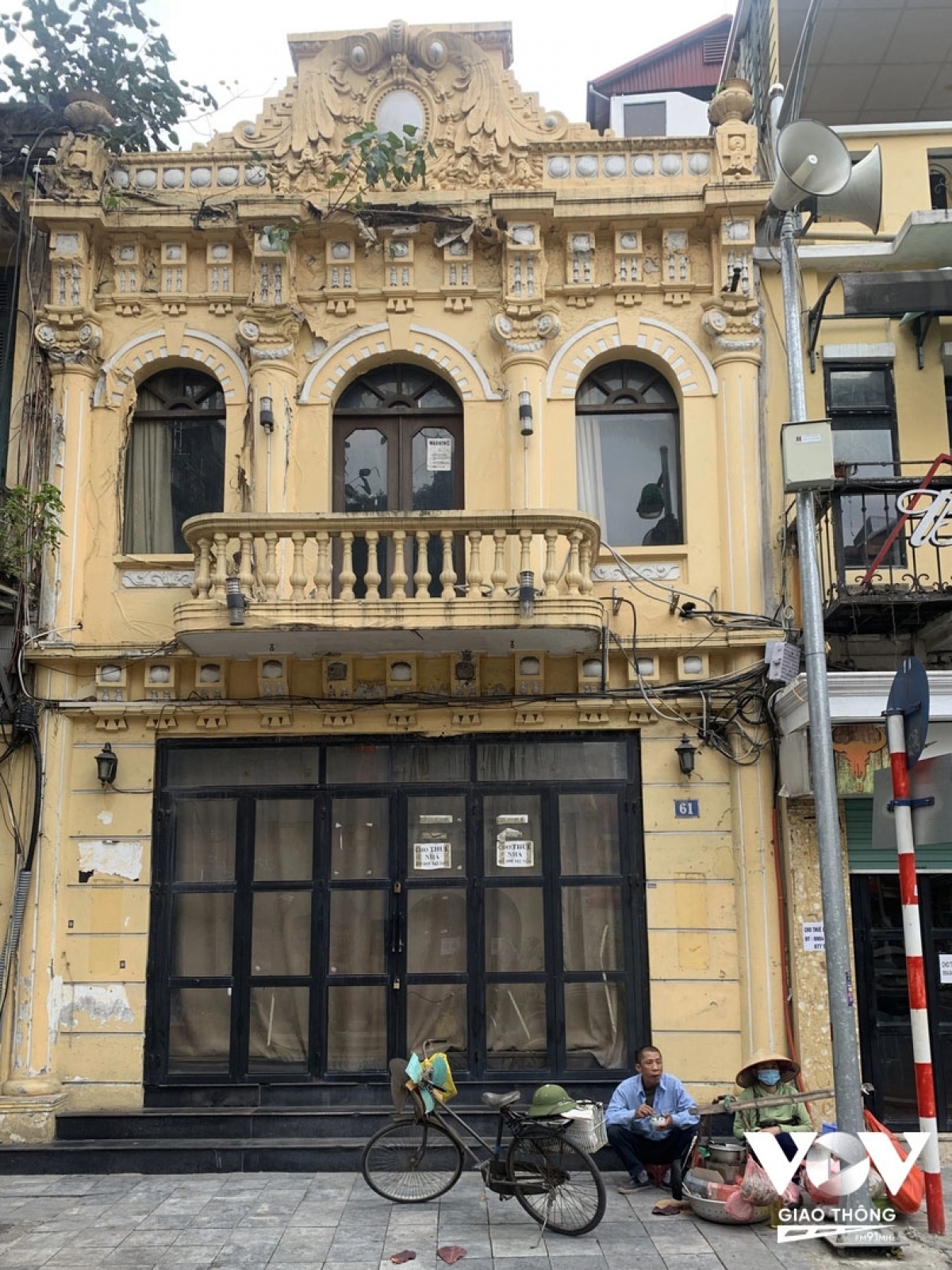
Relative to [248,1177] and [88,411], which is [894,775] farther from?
[88,411]

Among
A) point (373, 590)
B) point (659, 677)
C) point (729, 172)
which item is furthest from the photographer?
point (729, 172)

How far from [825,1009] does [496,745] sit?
3741 mm

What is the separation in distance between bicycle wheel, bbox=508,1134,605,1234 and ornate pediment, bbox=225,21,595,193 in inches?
359

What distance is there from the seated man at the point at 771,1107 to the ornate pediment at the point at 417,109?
8777 mm

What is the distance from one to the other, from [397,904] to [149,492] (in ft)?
16.1

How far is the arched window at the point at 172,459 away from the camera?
1119 centimetres

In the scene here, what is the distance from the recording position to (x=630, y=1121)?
27.4 feet

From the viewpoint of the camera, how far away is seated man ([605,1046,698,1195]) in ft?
27.1

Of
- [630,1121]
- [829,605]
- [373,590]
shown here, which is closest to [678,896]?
[630,1121]

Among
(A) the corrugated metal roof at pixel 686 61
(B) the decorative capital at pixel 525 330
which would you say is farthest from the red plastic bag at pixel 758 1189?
(A) the corrugated metal roof at pixel 686 61

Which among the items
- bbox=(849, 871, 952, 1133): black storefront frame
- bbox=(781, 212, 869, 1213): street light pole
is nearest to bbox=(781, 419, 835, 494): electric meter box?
bbox=(781, 212, 869, 1213): street light pole

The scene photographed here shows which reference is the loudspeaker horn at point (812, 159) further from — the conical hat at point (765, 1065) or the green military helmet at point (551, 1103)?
the green military helmet at point (551, 1103)

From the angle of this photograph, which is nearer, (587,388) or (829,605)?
(829,605)

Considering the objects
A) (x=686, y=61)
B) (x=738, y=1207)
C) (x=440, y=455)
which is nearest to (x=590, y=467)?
(x=440, y=455)
